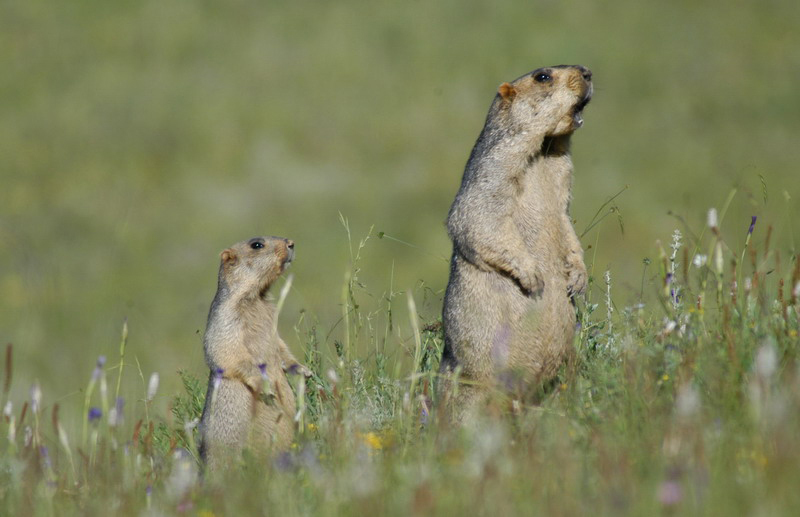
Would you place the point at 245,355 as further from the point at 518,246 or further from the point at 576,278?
the point at 576,278

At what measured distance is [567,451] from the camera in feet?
14.1

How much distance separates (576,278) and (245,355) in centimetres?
247

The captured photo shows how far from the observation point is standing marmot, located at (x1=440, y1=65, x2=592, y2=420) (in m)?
6.38

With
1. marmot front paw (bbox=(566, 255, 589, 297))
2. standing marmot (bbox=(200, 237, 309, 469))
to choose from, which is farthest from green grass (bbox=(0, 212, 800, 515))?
standing marmot (bbox=(200, 237, 309, 469))

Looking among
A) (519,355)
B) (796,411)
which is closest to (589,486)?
(796,411)

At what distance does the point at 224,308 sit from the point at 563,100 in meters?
2.91

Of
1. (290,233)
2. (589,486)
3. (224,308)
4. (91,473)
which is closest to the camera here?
(589,486)

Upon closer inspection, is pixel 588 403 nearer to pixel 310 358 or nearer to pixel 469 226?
pixel 469 226

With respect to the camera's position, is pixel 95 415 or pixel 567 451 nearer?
pixel 567 451

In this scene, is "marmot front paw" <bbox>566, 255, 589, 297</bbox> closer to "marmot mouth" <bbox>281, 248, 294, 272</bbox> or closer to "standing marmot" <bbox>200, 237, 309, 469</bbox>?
"standing marmot" <bbox>200, 237, 309, 469</bbox>

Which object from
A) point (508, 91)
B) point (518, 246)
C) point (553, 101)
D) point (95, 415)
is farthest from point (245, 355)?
point (95, 415)

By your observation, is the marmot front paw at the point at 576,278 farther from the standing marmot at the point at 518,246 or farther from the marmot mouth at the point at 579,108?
the marmot mouth at the point at 579,108

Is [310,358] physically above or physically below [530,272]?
below

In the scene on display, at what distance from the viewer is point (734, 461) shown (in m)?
4.19
